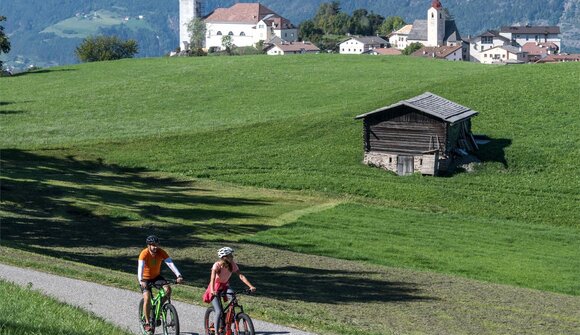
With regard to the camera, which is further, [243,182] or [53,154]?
[53,154]

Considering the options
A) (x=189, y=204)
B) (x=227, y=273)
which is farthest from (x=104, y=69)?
(x=227, y=273)

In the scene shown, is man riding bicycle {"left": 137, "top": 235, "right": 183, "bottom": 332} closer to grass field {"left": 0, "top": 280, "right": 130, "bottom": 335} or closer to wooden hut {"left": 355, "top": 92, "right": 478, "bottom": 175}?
grass field {"left": 0, "top": 280, "right": 130, "bottom": 335}

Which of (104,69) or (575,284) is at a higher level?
(104,69)

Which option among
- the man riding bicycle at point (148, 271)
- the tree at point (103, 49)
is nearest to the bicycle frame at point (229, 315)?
the man riding bicycle at point (148, 271)

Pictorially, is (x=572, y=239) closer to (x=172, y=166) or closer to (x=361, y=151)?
(x=361, y=151)

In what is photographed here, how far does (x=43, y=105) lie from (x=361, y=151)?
36.2m

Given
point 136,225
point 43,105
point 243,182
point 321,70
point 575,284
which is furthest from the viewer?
point 321,70

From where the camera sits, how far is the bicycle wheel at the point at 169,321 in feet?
68.1

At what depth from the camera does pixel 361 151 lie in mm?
64188

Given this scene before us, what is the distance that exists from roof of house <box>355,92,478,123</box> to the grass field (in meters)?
39.5

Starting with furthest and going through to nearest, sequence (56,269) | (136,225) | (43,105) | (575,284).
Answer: (43,105)
(136,225)
(575,284)
(56,269)

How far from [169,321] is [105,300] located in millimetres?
4097

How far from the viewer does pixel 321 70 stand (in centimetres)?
10638

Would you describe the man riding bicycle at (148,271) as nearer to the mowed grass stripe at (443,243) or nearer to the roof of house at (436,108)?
the mowed grass stripe at (443,243)
